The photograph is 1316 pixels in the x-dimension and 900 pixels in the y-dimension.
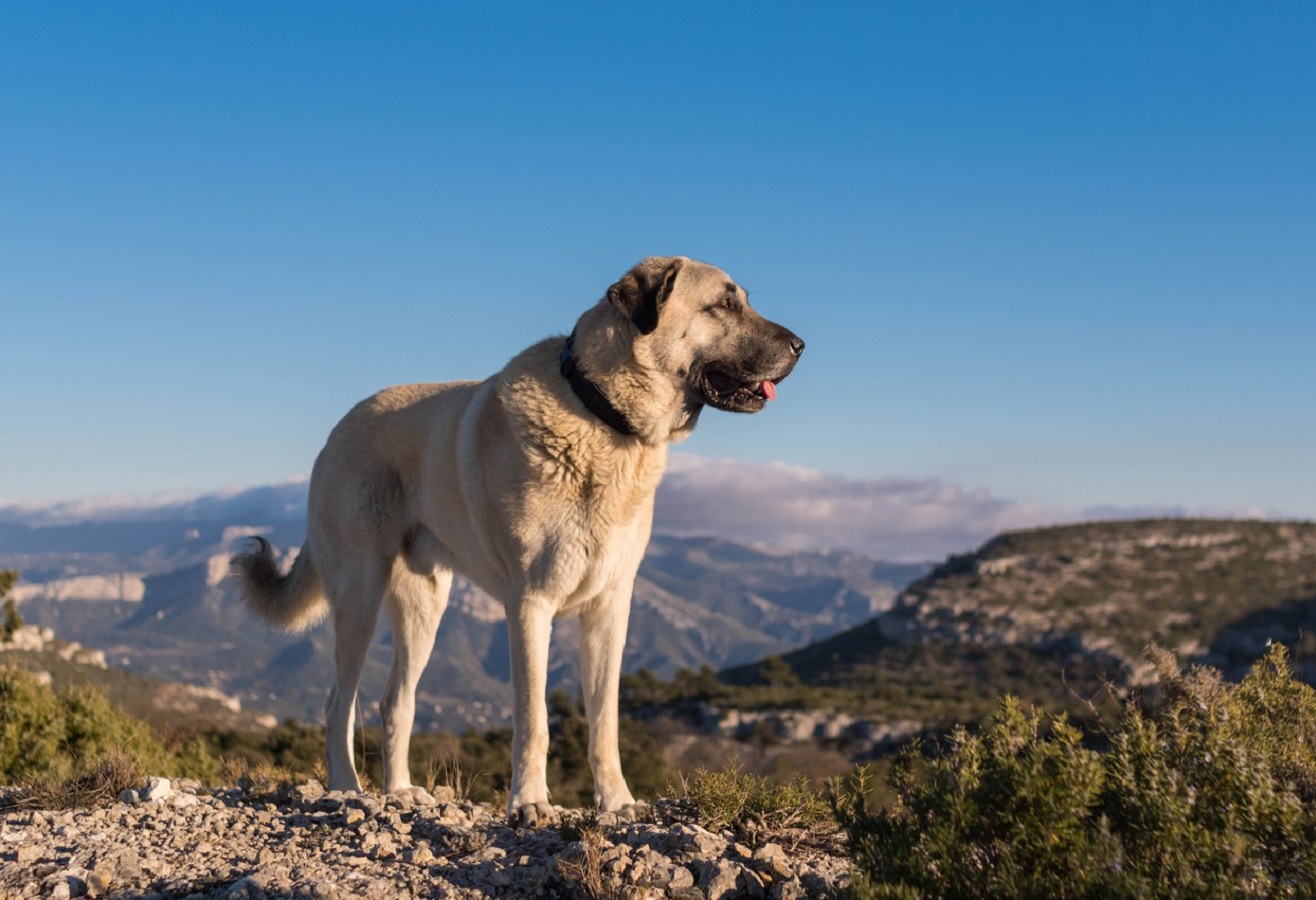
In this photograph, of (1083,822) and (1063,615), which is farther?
(1063,615)

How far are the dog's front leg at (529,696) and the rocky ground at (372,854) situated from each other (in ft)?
0.80

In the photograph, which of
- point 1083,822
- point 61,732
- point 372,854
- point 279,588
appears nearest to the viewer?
point 1083,822

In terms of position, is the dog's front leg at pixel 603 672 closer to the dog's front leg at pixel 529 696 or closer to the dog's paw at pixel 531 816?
the dog's front leg at pixel 529 696

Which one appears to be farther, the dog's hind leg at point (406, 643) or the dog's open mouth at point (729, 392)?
the dog's hind leg at point (406, 643)

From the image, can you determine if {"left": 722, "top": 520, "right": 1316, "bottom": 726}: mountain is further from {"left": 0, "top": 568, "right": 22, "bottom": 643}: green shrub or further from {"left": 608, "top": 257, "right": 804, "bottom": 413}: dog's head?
{"left": 608, "top": 257, "right": 804, "bottom": 413}: dog's head

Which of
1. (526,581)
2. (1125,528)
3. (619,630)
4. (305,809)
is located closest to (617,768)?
(619,630)

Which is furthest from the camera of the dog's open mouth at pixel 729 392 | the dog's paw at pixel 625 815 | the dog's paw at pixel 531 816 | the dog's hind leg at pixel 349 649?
the dog's hind leg at pixel 349 649

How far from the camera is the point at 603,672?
6.65m

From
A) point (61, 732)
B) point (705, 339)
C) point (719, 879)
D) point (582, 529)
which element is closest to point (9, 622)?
point (61, 732)

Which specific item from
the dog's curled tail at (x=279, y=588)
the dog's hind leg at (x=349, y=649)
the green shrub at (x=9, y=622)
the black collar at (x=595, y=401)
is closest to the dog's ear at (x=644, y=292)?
the black collar at (x=595, y=401)

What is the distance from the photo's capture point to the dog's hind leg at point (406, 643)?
7887 millimetres

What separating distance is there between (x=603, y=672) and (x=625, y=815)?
3.12 feet

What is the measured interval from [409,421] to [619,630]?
224 centimetres

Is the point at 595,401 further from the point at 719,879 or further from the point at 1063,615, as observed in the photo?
the point at 1063,615
